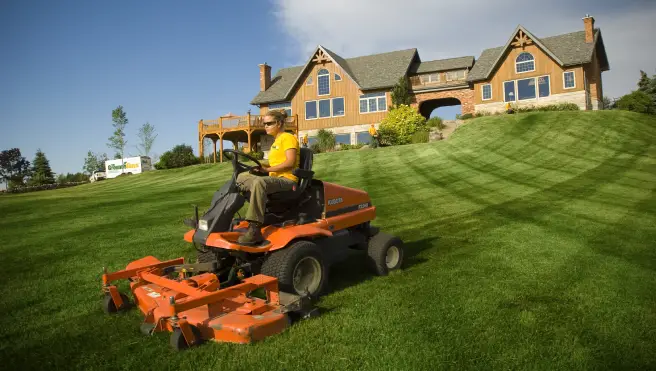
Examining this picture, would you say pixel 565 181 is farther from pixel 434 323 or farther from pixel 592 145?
pixel 434 323

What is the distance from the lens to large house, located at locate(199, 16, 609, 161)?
34.9 meters

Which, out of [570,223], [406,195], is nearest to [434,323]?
[570,223]

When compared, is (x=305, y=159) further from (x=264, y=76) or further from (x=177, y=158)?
(x=264, y=76)

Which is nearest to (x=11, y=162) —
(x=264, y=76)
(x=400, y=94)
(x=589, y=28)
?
(x=264, y=76)

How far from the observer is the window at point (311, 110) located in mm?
40375

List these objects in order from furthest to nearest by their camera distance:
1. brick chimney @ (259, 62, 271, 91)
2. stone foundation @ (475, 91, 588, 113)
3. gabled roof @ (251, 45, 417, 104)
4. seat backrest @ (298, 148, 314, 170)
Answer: brick chimney @ (259, 62, 271, 91) → gabled roof @ (251, 45, 417, 104) → stone foundation @ (475, 91, 588, 113) → seat backrest @ (298, 148, 314, 170)

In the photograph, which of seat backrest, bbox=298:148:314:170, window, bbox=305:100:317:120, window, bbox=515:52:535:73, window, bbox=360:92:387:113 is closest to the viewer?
seat backrest, bbox=298:148:314:170

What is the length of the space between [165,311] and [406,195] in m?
11.0

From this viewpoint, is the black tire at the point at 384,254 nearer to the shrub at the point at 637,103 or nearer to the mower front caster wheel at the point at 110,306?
the mower front caster wheel at the point at 110,306

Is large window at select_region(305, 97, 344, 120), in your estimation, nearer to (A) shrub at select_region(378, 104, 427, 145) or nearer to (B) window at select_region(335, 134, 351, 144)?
(B) window at select_region(335, 134, 351, 144)

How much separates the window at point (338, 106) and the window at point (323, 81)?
110 cm

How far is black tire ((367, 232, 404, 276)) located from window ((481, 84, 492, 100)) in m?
33.5

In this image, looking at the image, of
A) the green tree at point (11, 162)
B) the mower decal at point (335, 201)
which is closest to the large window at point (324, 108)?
the mower decal at point (335, 201)

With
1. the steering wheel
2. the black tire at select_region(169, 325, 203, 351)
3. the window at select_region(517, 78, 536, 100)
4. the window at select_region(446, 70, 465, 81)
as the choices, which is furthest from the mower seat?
the window at select_region(446, 70, 465, 81)
